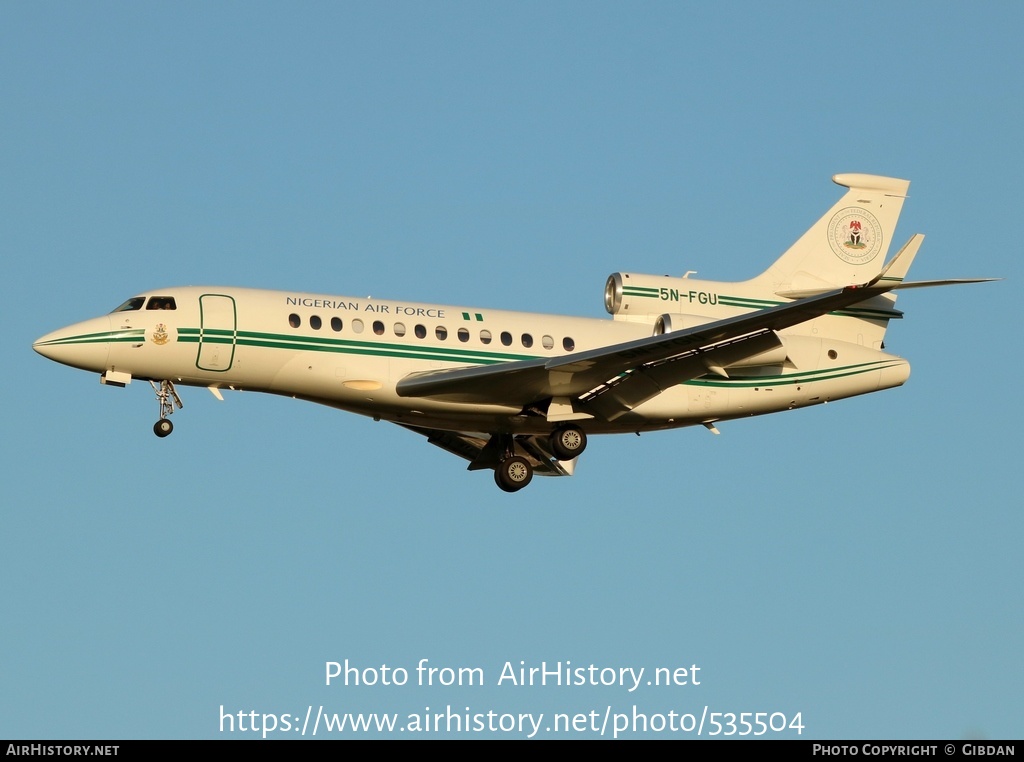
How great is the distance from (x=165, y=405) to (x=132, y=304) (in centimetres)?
180

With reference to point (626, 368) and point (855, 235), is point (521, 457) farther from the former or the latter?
point (855, 235)

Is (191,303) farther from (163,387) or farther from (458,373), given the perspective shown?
(458,373)

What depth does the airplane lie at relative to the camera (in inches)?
1047

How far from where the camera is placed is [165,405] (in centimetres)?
2717

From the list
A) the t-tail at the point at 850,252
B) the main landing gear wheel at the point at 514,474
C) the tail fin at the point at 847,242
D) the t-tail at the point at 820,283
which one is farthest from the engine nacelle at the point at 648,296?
the main landing gear wheel at the point at 514,474

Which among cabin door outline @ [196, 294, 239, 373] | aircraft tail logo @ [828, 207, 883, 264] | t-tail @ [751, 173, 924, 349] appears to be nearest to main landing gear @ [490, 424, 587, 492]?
t-tail @ [751, 173, 924, 349]

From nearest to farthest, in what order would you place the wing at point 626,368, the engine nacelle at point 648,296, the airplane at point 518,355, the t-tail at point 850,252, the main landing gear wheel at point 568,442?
1. the wing at point 626,368
2. the airplane at point 518,355
3. the main landing gear wheel at point 568,442
4. the engine nacelle at point 648,296
5. the t-tail at point 850,252

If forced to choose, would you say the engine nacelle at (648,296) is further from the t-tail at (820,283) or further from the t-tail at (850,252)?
the t-tail at (850,252)

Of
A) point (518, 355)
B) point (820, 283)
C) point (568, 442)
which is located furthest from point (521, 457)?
point (820, 283)

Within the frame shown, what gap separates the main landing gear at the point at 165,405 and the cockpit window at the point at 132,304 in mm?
1293

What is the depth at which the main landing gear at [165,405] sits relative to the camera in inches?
1065

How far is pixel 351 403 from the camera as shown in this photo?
2739 cm

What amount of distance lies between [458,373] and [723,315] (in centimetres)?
579
